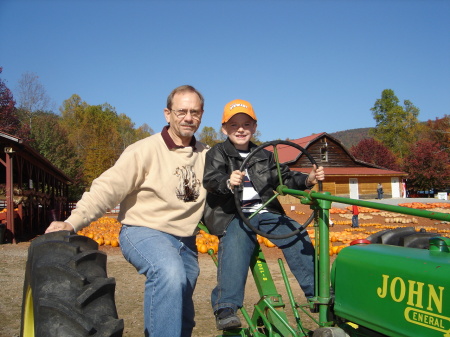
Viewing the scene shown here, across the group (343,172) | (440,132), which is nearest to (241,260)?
(343,172)

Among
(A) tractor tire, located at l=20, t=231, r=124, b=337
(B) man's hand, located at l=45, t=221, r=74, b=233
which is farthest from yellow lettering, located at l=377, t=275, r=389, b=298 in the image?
(B) man's hand, located at l=45, t=221, r=74, b=233

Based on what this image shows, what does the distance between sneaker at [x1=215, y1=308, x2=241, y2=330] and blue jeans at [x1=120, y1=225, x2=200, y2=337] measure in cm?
33

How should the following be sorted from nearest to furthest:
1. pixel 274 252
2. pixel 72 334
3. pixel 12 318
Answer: pixel 72 334 → pixel 12 318 → pixel 274 252

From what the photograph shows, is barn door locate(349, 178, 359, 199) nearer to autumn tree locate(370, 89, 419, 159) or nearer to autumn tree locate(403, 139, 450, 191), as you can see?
autumn tree locate(403, 139, 450, 191)

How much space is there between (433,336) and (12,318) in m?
4.85

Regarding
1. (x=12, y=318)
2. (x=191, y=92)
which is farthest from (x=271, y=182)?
(x=12, y=318)

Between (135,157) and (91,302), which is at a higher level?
(135,157)

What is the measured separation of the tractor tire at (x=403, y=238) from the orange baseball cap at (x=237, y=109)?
156 cm

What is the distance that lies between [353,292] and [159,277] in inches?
48.0

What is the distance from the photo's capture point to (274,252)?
34.7ft

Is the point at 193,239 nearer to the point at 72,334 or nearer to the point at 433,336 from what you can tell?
the point at 72,334

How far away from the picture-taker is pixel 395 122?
69875 mm

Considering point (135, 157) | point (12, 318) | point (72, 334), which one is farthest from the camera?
point (12, 318)

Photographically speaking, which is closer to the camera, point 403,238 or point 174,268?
point 174,268
